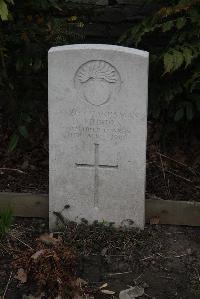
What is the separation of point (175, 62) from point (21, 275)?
5.95 feet

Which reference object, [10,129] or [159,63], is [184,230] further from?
[10,129]

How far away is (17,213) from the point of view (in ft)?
A: 14.9

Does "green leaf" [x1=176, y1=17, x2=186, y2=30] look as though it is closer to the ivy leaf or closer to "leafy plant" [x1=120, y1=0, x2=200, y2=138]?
"leafy plant" [x1=120, y1=0, x2=200, y2=138]

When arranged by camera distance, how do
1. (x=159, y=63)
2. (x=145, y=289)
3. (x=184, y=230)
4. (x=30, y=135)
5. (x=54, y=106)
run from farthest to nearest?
(x=30, y=135), (x=159, y=63), (x=184, y=230), (x=54, y=106), (x=145, y=289)

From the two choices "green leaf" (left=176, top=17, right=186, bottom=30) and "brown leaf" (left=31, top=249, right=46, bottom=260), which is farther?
"green leaf" (left=176, top=17, right=186, bottom=30)

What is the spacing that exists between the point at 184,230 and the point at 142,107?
0.99 metres

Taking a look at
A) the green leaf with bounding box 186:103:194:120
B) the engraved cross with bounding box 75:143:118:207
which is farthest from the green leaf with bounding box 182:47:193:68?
the engraved cross with bounding box 75:143:118:207

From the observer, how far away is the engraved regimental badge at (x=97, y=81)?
13.0 ft

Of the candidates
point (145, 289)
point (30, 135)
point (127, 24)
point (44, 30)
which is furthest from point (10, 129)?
point (145, 289)

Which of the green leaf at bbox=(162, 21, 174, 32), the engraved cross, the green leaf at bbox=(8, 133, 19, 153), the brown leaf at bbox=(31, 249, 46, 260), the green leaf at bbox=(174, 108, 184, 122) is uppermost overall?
the green leaf at bbox=(162, 21, 174, 32)

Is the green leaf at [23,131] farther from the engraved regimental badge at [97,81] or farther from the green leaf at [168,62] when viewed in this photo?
the green leaf at [168,62]

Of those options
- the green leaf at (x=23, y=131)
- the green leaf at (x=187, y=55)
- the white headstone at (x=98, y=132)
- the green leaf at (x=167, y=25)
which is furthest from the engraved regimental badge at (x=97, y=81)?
the green leaf at (x=23, y=131)

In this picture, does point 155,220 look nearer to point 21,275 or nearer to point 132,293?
point 132,293

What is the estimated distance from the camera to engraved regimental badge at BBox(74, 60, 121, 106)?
13.0 ft
